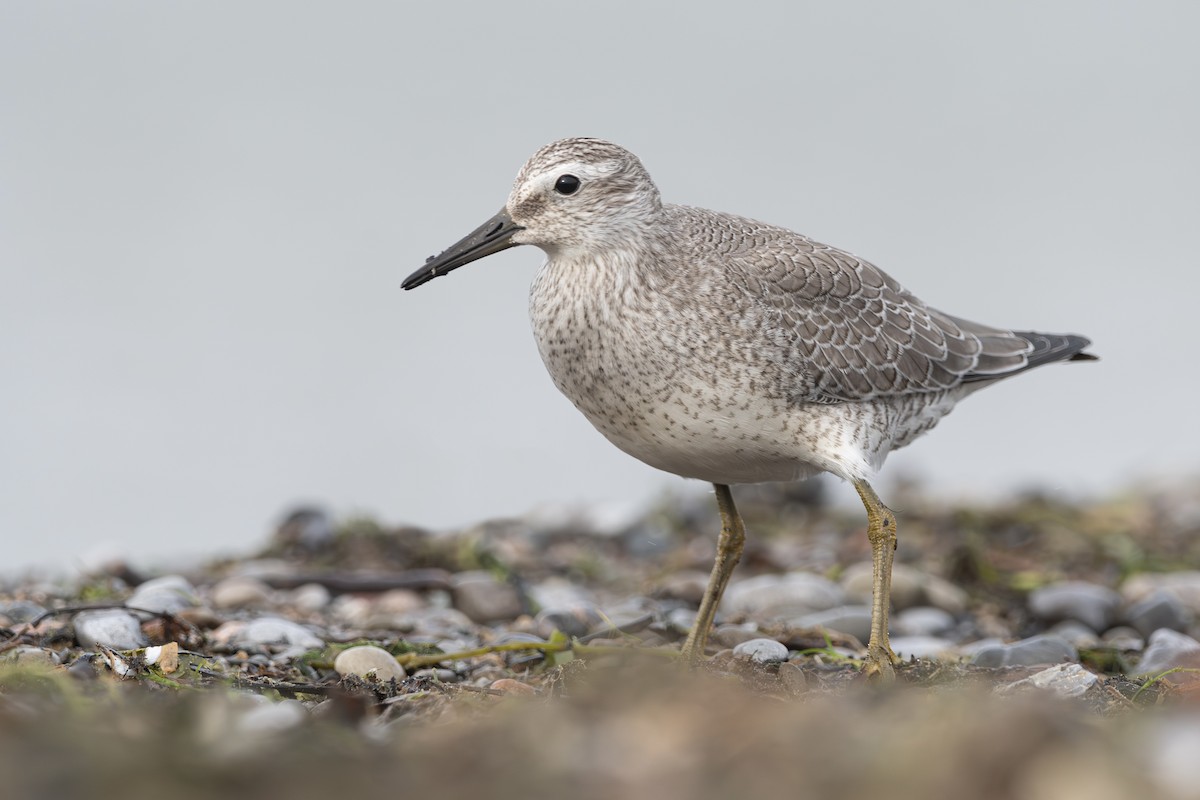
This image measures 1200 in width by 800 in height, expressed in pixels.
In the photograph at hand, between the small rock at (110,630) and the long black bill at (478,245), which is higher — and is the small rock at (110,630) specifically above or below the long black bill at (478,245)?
below

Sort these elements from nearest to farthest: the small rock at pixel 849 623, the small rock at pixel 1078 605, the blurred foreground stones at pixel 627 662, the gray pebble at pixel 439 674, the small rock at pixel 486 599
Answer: the blurred foreground stones at pixel 627 662
the gray pebble at pixel 439 674
the small rock at pixel 849 623
the small rock at pixel 486 599
the small rock at pixel 1078 605

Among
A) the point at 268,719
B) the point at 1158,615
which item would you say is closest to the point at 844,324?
the point at 1158,615

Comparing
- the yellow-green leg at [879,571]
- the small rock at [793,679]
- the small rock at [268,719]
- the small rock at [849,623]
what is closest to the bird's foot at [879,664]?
the yellow-green leg at [879,571]

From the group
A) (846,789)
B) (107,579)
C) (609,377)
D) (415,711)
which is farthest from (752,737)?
(107,579)

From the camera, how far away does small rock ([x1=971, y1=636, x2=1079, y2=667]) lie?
6473 mm

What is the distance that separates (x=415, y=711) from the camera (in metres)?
4.87

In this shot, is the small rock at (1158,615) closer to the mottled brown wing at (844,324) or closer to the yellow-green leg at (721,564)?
the mottled brown wing at (844,324)

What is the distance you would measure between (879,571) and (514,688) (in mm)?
2059

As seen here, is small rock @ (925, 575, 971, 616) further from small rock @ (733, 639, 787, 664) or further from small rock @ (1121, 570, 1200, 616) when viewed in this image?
small rock @ (733, 639, 787, 664)

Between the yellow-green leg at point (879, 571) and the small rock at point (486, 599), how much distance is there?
7.62ft

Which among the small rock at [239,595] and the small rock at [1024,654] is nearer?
the small rock at [1024,654]

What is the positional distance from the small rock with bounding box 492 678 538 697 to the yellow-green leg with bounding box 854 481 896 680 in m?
1.61

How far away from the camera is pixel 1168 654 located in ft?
22.4

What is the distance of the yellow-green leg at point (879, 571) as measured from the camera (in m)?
6.30
